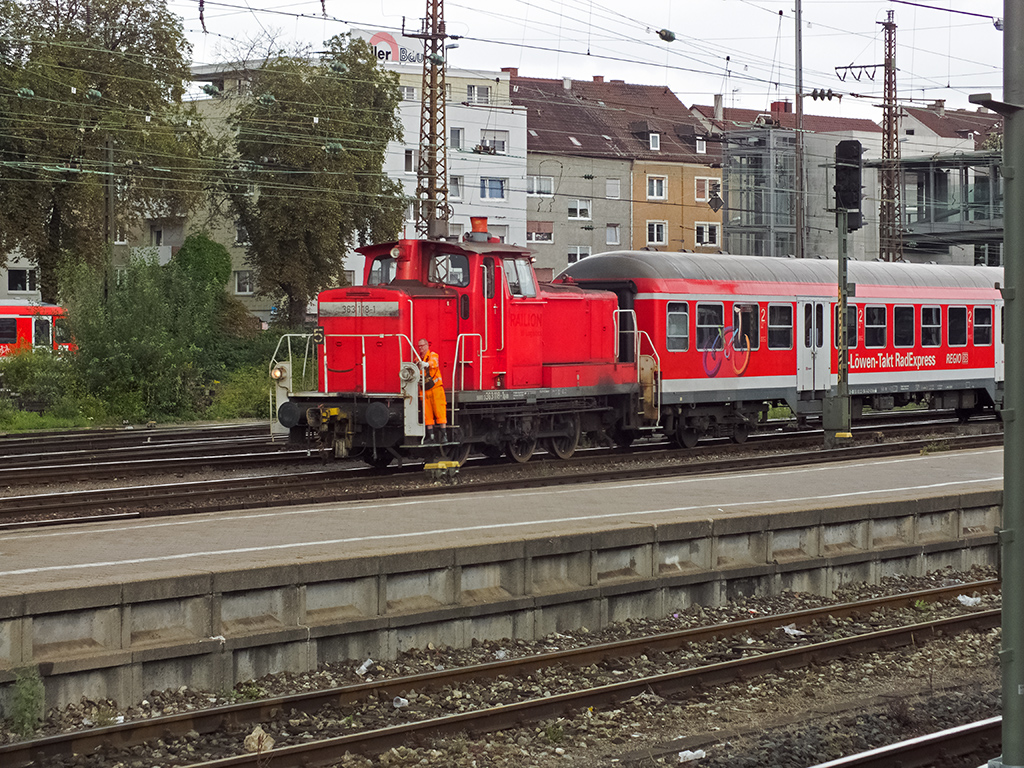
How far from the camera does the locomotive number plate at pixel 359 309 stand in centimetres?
1803

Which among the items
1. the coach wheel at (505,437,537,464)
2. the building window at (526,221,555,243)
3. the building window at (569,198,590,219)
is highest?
the building window at (569,198,590,219)

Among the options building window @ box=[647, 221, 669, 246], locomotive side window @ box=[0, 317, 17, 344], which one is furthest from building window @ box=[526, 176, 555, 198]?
locomotive side window @ box=[0, 317, 17, 344]

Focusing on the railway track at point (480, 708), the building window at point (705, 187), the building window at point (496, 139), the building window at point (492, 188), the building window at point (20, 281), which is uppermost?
the building window at point (496, 139)

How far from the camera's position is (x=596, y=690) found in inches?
358

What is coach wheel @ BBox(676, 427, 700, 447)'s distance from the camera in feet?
74.5

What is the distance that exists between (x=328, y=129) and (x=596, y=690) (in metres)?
46.5

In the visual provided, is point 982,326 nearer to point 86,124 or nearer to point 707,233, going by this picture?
point 86,124

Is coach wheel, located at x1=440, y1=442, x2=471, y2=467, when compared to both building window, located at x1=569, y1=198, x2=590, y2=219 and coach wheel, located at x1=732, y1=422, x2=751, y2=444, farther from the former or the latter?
building window, located at x1=569, y1=198, x2=590, y2=219

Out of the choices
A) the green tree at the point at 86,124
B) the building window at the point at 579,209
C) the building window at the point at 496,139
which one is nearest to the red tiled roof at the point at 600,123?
the building window at the point at 496,139

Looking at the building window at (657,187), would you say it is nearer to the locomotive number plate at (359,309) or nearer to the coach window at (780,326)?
the coach window at (780,326)

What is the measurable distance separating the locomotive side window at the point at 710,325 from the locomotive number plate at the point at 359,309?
6.50 meters

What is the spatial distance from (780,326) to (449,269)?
26.1 ft

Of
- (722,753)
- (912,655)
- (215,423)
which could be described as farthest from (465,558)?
(215,423)

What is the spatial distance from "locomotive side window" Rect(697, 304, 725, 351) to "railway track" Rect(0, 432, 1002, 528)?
1.96 m
